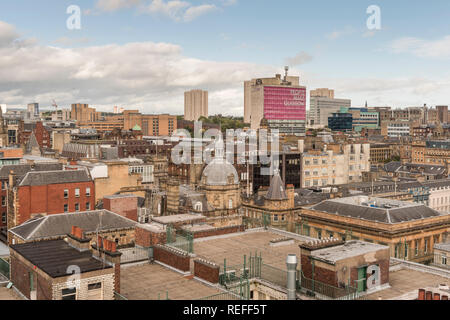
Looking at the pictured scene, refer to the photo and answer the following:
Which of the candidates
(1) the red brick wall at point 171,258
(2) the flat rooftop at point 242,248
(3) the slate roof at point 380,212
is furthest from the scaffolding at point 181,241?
(3) the slate roof at point 380,212

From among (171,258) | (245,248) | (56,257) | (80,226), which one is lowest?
(80,226)

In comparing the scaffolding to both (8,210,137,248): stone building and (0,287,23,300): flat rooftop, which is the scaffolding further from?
(0,287,23,300): flat rooftop

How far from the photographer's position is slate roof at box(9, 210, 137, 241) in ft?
159

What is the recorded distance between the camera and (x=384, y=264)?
101ft

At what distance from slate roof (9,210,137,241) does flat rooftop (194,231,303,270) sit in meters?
14.9

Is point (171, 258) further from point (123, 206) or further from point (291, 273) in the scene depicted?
point (123, 206)

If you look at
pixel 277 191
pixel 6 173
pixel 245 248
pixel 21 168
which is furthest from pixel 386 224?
pixel 6 173

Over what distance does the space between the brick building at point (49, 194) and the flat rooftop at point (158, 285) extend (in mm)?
32219

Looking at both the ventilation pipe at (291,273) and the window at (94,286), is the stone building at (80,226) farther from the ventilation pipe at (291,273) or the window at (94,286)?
the ventilation pipe at (291,273)

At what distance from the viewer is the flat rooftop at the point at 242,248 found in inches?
1443

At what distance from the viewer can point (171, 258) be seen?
34.7m

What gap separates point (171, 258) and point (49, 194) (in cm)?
3443

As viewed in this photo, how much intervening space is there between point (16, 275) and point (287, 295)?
1647 cm
